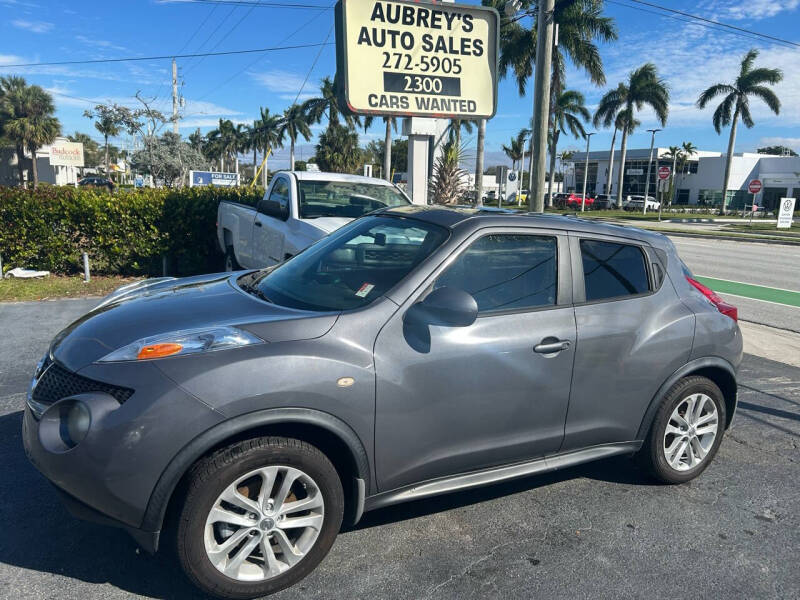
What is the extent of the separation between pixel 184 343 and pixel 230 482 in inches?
24.9

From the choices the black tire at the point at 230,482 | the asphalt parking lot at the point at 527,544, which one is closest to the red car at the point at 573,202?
the asphalt parking lot at the point at 527,544

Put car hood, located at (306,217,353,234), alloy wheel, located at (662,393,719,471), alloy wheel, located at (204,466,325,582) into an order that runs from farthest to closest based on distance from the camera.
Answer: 1. car hood, located at (306,217,353,234)
2. alloy wheel, located at (662,393,719,471)
3. alloy wheel, located at (204,466,325,582)

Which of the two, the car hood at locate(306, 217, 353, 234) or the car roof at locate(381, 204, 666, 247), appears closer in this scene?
the car roof at locate(381, 204, 666, 247)

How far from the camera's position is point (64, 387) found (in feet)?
8.60

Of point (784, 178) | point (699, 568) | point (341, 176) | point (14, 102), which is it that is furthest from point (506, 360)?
point (784, 178)

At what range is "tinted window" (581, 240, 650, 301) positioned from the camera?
3.56 m

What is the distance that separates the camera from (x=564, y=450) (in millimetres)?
3439

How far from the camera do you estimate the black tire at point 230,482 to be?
247 cm

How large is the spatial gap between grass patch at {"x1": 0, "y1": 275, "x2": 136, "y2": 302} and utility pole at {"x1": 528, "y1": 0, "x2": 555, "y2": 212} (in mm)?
8279

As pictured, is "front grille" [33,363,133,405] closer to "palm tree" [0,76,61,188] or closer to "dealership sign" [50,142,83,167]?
"palm tree" [0,76,61,188]

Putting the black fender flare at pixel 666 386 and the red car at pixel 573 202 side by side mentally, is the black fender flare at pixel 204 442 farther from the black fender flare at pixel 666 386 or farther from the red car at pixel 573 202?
the red car at pixel 573 202

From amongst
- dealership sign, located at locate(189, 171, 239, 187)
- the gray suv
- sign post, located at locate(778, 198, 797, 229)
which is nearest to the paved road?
the gray suv

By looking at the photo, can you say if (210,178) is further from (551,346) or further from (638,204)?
(638,204)

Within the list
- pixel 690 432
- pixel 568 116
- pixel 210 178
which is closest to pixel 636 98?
pixel 568 116
